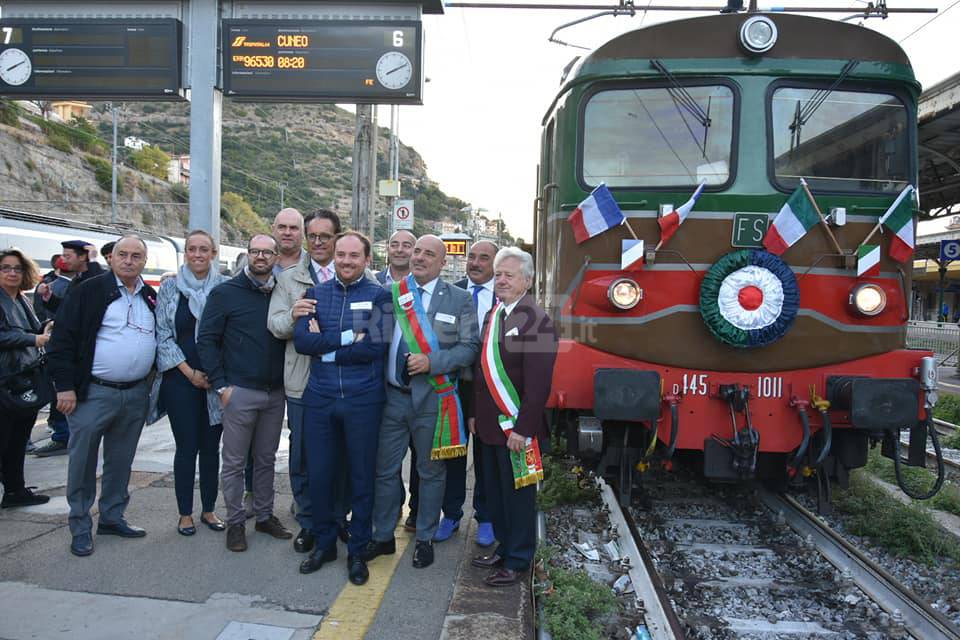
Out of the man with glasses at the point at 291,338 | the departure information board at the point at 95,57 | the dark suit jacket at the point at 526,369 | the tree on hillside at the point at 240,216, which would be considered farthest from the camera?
the tree on hillside at the point at 240,216

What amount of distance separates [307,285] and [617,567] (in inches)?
102

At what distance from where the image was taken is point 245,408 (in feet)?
15.0

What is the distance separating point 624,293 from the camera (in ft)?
15.7

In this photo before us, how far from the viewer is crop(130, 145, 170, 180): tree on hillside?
2005 inches

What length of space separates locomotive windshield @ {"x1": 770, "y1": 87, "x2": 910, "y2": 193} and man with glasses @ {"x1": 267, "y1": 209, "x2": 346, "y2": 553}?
3062mm

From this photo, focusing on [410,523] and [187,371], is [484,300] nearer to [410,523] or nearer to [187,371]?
[410,523]

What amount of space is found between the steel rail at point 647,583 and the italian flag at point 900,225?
251cm

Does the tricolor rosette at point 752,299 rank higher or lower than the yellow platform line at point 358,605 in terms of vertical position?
higher

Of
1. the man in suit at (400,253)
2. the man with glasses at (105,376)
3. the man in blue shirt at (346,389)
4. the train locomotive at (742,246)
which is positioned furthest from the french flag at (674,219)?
the man with glasses at (105,376)

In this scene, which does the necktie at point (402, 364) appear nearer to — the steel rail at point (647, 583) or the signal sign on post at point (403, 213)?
the steel rail at point (647, 583)

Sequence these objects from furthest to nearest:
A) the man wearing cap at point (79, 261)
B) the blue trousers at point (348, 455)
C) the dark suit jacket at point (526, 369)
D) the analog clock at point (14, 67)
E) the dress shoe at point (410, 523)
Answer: the analog clock at point (14, 67)
the man wearing cap at point (79, 261)
the dress shoe at point (410, 523)
the blue trousers at point (348, 455)
the dark suit jacket at point (526, 369)

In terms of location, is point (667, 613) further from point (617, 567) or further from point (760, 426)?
point (760, 426)

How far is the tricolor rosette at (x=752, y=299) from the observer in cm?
466

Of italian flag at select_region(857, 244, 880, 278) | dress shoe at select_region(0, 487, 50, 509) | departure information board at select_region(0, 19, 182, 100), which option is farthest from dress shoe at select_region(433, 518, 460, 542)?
departure information board at select_region(0, 19, 182, 100)
